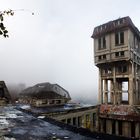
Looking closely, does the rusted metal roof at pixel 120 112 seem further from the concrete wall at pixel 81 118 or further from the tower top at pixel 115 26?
the tower top at pixel 115 26

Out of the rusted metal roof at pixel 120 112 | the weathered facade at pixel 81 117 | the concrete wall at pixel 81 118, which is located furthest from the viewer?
the rusted metal roof at pixel 120 112

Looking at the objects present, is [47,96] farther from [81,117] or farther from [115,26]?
[115,26]

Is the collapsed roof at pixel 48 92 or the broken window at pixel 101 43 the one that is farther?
the collapsed roof at pixel 48 92

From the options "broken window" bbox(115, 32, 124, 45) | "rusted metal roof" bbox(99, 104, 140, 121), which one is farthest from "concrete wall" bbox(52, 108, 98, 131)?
"broken window" bbox(115, 32, 124, 45)

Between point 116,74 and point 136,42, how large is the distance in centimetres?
742

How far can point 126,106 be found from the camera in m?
36.1

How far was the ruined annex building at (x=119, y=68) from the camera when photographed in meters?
35.7

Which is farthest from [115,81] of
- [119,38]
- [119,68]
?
[119,38]

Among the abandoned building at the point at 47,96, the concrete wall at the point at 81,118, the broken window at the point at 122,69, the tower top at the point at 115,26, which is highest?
the tower top at the point at 115,26

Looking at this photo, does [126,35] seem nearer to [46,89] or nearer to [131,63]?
[131,63]

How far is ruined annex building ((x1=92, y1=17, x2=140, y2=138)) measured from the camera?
117 feet

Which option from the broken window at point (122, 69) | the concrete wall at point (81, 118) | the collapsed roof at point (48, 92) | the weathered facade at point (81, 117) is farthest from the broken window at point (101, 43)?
the collapsed roof at point (48, 92)

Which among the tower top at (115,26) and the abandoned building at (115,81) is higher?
the tower top at (115,26)

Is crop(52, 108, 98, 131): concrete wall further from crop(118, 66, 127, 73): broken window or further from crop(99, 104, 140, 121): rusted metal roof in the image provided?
crop(118, 66, 127, 73): broken window
